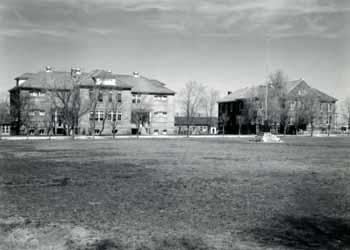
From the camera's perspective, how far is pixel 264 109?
73562mm

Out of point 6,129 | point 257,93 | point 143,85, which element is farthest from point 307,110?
point 6,129

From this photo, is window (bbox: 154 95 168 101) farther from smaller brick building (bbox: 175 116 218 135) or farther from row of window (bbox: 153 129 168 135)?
smaller brick building (bbox: 175 116 218 135)

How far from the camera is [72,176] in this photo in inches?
585

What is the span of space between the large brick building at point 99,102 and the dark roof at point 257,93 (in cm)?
2043

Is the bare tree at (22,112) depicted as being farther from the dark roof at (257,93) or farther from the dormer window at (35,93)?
the dark roof at (257,93)

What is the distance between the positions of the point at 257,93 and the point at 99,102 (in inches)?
1369

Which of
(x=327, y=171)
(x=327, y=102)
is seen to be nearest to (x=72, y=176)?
(x=327, y=171)

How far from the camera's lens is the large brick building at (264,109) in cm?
7844

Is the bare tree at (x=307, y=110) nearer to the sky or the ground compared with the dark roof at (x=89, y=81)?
nearer to the ground

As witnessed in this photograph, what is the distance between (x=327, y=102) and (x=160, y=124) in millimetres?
41983

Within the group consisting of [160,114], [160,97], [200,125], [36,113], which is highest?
[160,97]

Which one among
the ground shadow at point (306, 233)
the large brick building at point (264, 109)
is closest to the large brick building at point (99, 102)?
the large brick building at point (264, 109)

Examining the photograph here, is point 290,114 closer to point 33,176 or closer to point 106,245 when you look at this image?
point 33,176

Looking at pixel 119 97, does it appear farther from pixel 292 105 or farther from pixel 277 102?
pixel 292 105
